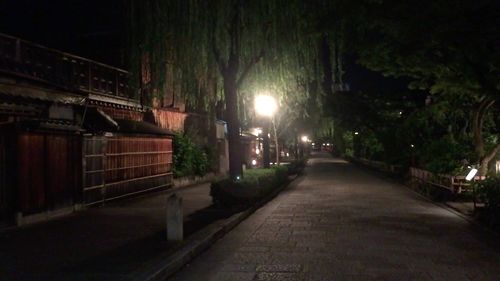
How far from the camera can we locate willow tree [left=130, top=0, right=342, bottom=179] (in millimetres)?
16297

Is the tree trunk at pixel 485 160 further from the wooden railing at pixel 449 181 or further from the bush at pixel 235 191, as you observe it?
the bush at pixel 235 191

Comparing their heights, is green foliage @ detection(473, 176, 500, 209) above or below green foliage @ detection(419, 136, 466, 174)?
below

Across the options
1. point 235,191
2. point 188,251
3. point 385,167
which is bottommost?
point 188,251

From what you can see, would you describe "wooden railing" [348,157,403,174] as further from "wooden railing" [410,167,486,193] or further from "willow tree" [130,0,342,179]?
"willow tree" [130,0,342,179]

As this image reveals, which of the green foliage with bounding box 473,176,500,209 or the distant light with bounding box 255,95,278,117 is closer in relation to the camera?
the green foliage with bounding box 473,176,500,209

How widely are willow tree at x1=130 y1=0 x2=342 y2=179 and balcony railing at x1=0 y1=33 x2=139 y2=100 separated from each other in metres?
2.24

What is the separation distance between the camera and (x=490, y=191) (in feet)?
46.8

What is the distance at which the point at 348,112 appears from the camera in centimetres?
4184

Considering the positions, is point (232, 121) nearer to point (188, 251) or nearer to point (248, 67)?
point (248, 67)

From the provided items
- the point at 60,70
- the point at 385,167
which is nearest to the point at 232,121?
the point at 60,70

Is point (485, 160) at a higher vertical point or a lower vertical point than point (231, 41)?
lower

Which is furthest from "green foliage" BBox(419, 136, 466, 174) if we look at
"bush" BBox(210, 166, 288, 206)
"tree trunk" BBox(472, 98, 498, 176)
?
"bush" BBox(210, 166, 288, 206)

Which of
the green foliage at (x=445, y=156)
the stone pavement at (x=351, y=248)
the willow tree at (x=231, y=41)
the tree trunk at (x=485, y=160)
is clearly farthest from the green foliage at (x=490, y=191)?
the green foliage at (x=445, y=156)

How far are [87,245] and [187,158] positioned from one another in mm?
17316
